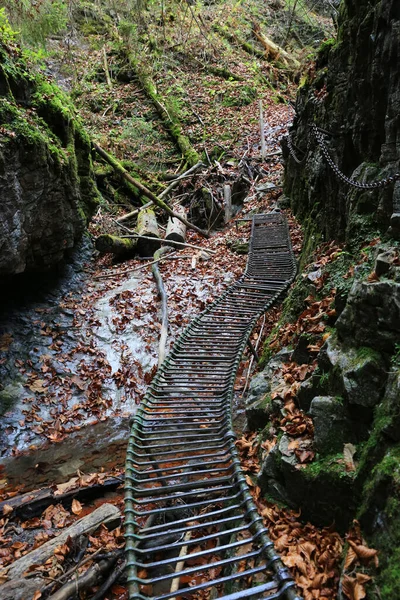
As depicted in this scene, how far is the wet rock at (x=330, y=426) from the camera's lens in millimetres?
2867

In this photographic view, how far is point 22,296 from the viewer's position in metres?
8.15

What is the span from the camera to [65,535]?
375cm

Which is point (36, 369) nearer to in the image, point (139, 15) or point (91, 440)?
point (91, 440)

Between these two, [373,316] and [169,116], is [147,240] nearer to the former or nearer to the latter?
[373,316]

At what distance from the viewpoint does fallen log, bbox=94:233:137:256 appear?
35.3 feet

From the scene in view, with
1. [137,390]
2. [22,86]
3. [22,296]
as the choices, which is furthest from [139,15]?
[137,390]

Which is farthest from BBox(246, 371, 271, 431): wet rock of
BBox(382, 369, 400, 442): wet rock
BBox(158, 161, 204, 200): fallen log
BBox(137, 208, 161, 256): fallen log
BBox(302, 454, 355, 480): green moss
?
BBox(158, 161, 204, 200): fallen log

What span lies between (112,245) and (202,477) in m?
7.81

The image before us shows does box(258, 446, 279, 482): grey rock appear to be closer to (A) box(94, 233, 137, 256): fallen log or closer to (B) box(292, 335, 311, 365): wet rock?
(B) box(292, 335, 311, 365): wet rock

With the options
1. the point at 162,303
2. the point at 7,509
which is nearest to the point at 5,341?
the point at 162,303

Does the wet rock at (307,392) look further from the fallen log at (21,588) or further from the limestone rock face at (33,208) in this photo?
the limestone rock face at (33,208)


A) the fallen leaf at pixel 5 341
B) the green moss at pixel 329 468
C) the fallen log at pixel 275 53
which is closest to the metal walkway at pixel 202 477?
the green moss at pixel 329 468

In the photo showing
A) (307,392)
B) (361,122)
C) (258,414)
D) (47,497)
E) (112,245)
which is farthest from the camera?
A: (112,245)

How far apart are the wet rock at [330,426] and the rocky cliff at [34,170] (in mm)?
5729
